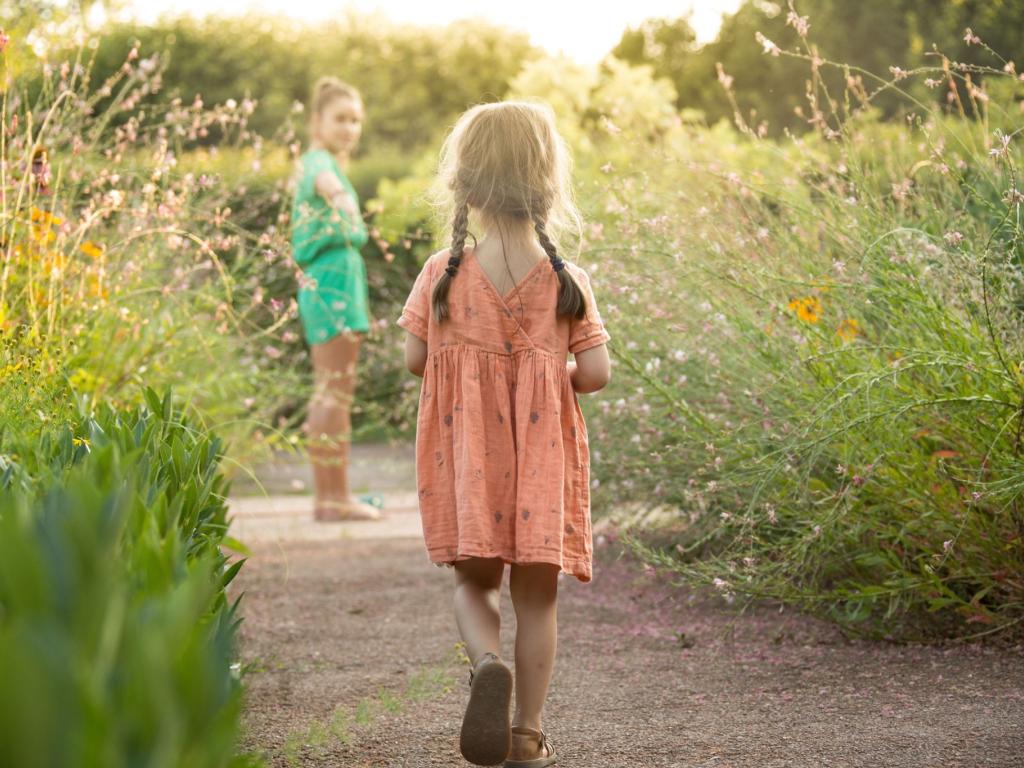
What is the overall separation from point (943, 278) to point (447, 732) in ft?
5.74

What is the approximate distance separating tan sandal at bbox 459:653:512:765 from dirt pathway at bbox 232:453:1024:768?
245 mm

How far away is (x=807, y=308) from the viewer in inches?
142

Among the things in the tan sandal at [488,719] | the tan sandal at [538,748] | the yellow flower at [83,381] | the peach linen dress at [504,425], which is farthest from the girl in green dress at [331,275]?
the tan sandal at [488,719]

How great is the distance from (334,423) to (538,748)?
3630 millimetres

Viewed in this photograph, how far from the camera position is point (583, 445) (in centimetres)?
281

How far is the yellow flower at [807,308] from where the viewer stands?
138 inches

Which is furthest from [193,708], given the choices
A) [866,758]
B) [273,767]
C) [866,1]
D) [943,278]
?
[866,1]

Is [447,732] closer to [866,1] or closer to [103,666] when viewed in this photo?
[103,666]

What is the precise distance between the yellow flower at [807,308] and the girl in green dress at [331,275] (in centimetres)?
258

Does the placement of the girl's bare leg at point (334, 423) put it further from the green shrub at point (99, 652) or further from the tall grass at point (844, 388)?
the green shrub at point (99, 652)

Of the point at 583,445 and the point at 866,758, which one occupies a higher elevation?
the point at 583,445

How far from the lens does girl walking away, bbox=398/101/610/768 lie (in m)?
2.65

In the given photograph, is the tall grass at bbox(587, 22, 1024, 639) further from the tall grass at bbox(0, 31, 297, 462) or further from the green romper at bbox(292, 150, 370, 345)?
the green romper at bbox(292, 150, 370, 345)

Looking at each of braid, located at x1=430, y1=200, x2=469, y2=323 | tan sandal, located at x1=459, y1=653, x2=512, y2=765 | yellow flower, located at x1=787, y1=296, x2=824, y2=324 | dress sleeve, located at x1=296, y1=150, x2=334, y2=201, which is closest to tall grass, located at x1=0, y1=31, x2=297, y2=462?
dress sleeve, located at x1=296, y1=150, x2=334, y2=201
